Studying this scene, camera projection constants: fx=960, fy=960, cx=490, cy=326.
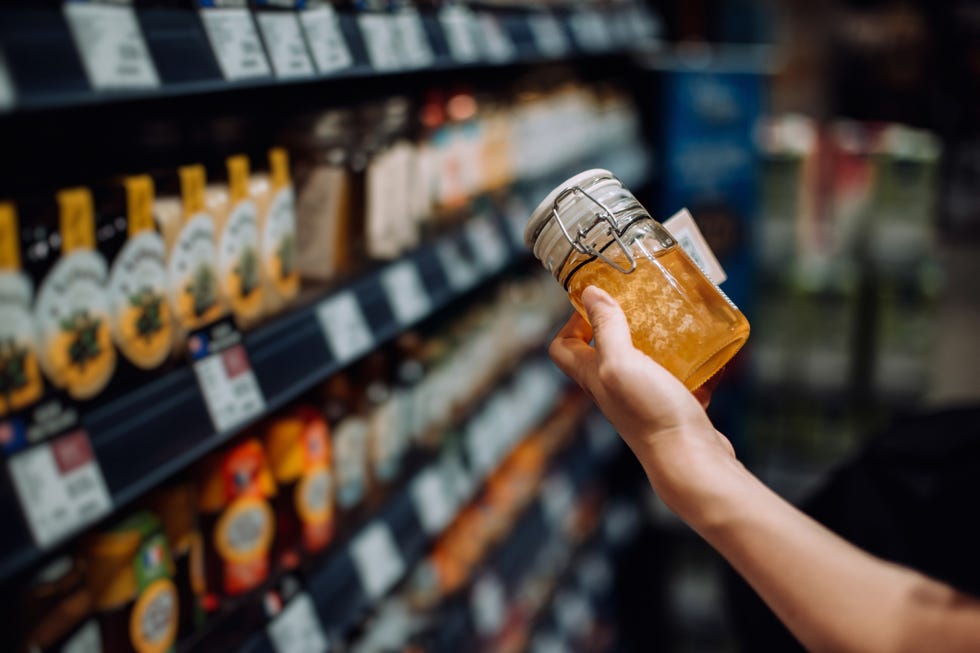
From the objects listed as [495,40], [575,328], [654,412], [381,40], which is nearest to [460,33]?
[495,40]

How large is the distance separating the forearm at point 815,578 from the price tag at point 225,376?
48 centimetres

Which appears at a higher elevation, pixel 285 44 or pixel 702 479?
pixel 285 44

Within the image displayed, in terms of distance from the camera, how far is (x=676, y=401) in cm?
88

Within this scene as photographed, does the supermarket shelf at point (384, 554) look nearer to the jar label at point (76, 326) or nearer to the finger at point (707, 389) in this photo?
the jar label at point (76, 326)

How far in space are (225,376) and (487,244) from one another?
3.00ft

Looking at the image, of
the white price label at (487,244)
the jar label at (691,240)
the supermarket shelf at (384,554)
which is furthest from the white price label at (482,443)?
the jar label at (691,240)

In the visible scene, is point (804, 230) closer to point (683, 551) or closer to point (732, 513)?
point (683, 551)

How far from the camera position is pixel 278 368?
1.19m

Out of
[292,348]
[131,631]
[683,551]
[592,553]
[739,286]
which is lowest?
[683,551]

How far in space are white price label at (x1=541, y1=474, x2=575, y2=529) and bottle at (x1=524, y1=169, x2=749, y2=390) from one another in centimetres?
152

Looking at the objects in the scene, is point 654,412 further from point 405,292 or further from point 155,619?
point 405,292

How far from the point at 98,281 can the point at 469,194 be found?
1105 mm

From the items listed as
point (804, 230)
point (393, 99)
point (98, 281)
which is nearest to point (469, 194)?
point (393, 99)

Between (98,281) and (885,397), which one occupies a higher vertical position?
(98,281)
